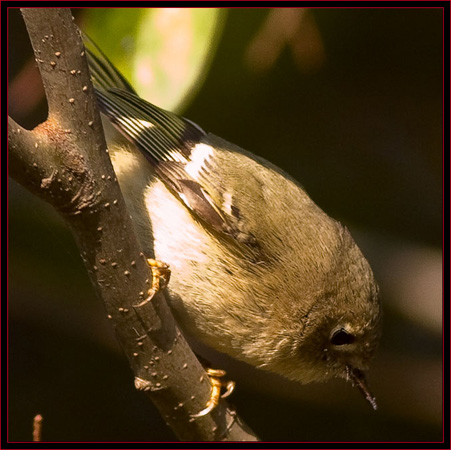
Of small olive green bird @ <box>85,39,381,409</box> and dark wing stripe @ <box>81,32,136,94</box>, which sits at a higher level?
dark wing stripe @ <box>81,32,136,94</box>

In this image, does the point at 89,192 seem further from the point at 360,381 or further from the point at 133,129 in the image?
the point at 360,381

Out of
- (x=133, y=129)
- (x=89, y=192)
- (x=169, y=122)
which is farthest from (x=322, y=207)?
(x=89, y=192)

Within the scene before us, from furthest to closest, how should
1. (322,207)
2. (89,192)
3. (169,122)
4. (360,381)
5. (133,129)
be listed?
(322,207) < (360,381) < (169,122) < (133,129) < (89,192)

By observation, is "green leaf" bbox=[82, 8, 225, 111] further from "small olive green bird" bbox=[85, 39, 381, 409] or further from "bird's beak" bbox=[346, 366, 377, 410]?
"bird's beak" bbox=[346, 366, 377, 410]

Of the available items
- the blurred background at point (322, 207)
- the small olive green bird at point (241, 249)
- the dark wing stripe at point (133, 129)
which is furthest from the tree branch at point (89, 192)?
the blurred background at point (322, 207)

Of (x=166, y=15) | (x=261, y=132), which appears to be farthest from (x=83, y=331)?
(x=166, y=15)

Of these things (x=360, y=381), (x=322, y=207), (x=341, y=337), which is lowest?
(x=360, y=381)

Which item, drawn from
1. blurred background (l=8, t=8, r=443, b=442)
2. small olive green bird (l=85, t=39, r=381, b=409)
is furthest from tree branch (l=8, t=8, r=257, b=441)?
blurred background (l=8, t=8, r=443, b=442)
